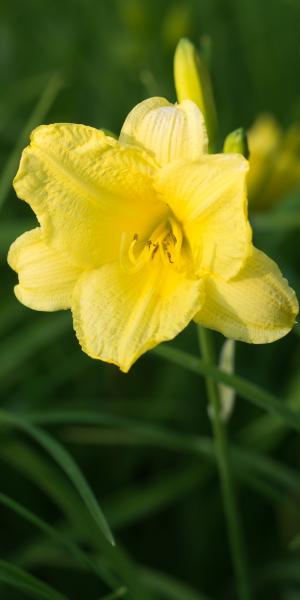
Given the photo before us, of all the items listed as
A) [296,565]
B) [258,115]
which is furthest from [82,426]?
[258,115]

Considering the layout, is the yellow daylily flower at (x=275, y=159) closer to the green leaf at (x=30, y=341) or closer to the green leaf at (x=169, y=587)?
the green leaf at (x=30, y=341)

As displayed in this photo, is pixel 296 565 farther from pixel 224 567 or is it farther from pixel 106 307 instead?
pixel 106 307

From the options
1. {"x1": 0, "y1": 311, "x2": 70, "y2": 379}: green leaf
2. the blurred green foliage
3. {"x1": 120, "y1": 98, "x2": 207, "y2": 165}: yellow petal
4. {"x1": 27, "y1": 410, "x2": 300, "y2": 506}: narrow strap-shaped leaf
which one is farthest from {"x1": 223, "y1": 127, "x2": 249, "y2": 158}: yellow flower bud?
{"x1": 0, "y1": 311, "x2": 70, "y2": 379}: green leaf

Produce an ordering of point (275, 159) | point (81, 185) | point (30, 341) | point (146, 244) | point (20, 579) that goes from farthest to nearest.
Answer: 1. point (275, 159)
2. point (30, 341)
3. point (146, 244)
4. point (81, 185)
5. point (20, 579)

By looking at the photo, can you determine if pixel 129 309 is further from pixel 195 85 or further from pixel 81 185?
pixel 195 85

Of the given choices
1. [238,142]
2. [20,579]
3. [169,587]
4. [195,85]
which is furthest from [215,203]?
[169,587]

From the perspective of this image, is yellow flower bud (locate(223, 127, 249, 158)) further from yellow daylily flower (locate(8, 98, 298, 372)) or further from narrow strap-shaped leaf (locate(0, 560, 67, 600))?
narrow strap-shaped leaf (locate(0, 560, 67, 600))

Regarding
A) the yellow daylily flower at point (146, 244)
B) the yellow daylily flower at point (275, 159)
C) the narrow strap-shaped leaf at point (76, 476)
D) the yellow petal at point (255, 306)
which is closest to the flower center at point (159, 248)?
the yellow daylily flower at point (146, 244)
